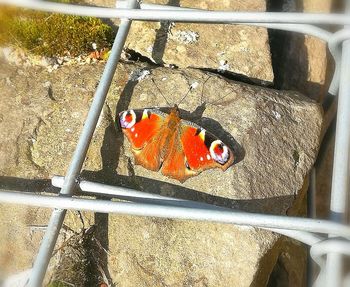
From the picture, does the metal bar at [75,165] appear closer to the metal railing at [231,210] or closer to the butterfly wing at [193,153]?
the metal railing at [231,210]

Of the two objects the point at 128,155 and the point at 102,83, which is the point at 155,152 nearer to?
the point at 128,155

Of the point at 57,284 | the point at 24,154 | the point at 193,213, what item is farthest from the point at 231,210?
the point at 24,154

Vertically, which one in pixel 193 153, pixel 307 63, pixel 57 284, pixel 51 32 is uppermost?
pixel 307 63

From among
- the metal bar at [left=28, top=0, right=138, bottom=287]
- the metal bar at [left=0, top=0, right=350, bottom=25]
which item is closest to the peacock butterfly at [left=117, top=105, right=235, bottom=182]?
the metal bar at [left=28, top=0, right=138, bottom=287]

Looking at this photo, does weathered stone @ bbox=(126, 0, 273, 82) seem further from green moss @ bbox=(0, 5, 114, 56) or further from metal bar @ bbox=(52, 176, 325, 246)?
metal bar @ bbox=(52, 176, 325, 246)

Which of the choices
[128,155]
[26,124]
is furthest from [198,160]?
[26,124]

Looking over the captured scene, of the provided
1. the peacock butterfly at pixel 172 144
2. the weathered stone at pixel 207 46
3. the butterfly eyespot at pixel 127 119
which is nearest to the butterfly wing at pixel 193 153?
the peacock butterfly at pixel 172 144

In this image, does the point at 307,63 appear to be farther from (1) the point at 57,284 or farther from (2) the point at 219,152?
(1) the point at 57,284
